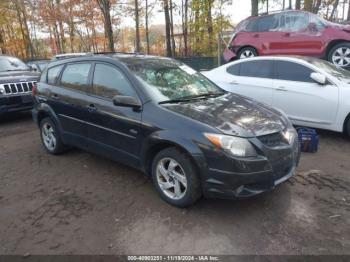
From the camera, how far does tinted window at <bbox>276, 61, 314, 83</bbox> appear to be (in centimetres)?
581

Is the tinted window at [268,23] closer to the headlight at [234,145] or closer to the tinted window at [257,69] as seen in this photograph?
the tinted window at [257,69]

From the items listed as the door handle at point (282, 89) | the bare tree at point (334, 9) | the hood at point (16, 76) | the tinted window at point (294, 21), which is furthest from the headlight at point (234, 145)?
the bare tree at point (334, 9)

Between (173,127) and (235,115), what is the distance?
74 cm

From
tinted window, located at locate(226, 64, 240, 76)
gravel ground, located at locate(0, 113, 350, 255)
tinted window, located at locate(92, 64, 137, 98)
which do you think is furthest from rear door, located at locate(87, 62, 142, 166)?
tinted window, located at locate(226, 64, 240, 76)

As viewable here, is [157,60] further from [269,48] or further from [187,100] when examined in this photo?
[269,48]

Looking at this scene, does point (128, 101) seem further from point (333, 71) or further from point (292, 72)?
point (333, 71)

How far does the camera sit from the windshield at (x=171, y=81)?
Result: 3.82 meters

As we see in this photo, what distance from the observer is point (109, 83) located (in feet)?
13.4

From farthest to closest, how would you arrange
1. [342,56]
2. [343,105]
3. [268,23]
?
1. [268,23]
2. [342,56]
3. [343,105]

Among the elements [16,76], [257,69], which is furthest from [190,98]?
[16,76]

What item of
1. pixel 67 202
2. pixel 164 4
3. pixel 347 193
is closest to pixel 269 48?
pixel 347 193

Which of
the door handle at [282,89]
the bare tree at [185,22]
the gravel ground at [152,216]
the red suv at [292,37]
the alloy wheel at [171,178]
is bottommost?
the gravel ground at [152,216]

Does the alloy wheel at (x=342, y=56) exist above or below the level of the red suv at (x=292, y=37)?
below

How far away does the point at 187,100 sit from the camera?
3826 mm
